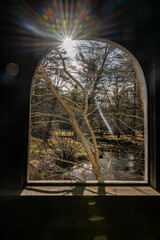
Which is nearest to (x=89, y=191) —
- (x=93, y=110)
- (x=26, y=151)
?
(x=26, y=151)

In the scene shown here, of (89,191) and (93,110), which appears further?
(93,110)

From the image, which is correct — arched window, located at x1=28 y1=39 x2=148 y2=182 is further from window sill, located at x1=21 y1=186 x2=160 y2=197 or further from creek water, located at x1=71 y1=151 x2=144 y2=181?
window sill, located at x1=21 y1=186 x2=160 y2=197

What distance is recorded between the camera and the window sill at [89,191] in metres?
0.94

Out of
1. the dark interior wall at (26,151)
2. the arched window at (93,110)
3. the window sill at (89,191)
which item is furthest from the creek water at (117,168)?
the dark interior wall at (26,151)

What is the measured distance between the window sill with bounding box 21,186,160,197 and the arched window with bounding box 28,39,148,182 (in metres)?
1.92

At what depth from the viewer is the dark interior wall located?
2.56 ft

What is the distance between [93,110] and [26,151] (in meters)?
2.25

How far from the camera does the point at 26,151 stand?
3.38ft

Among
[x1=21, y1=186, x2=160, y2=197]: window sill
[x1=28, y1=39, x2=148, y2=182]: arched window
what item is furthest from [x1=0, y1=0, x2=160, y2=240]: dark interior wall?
[x1=28, y1=39, x2=148, y2=182]: arched window

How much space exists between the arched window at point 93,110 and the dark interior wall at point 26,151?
6.37ft

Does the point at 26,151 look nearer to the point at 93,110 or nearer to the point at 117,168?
the point at 93,110
